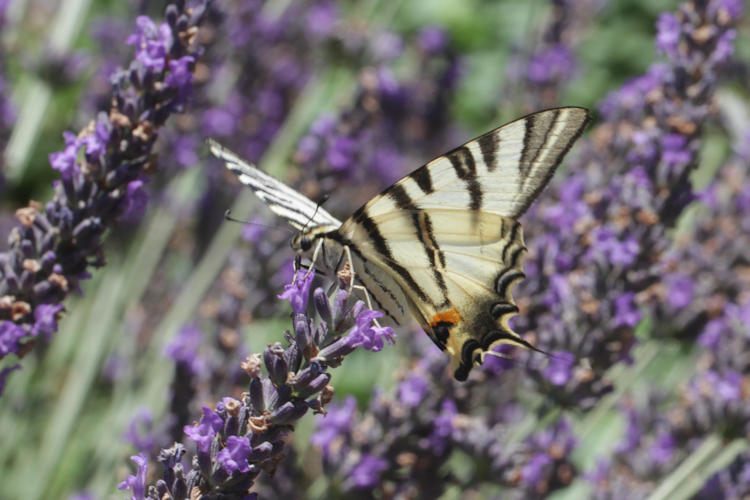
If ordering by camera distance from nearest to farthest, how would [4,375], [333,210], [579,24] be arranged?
[4,375] → [333,210] → [579,24]

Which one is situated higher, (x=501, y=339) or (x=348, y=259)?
(x=348, y=259)

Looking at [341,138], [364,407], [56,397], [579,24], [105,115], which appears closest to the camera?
[105,115]

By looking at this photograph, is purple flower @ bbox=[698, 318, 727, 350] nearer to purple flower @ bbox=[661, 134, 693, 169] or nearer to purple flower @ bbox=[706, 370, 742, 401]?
purple flower @ bbox=[706, 370, 742, 401]

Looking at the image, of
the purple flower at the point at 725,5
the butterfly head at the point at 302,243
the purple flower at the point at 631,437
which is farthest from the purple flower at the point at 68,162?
the purple flower at the point at 631,437

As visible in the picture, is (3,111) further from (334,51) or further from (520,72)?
(520,72)

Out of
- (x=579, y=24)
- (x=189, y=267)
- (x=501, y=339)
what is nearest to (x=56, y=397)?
(x=189, y=267)

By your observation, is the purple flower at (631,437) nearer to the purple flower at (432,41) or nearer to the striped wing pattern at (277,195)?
the striped wing pattern at (277,195)

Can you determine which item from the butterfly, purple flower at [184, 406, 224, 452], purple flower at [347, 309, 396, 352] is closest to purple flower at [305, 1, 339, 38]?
the butterfly
